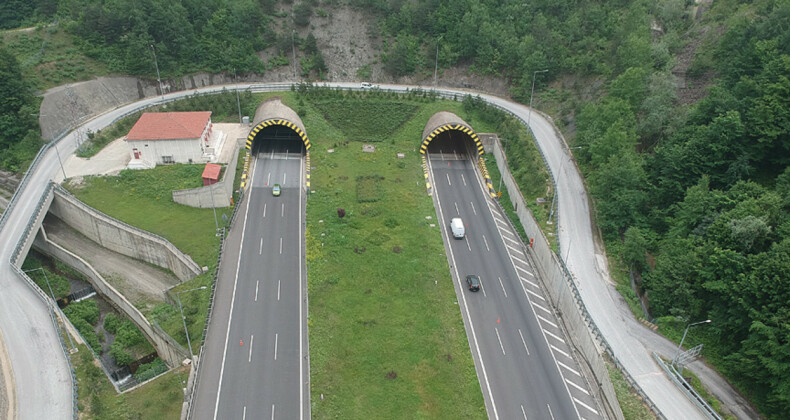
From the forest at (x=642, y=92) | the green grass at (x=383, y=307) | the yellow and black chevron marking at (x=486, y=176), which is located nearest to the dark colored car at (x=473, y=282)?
the green grass at (x=383, y=307)

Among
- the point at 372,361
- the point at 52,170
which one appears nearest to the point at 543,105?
the point at 372,361

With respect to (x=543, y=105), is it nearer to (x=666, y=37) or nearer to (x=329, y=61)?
(x=666, y=37)

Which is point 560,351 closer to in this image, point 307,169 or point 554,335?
point 554,335

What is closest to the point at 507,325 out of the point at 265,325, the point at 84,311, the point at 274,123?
the point at 265,325

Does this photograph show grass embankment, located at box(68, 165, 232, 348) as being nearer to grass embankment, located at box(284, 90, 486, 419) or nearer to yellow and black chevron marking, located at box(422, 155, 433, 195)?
grass embankment, located at box(284, 90, 486, 419)

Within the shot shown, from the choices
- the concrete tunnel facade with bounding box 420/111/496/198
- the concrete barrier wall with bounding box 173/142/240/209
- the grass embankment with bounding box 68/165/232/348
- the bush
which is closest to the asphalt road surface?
the concrete tunnel facade with bounding box 420/111/496/198
